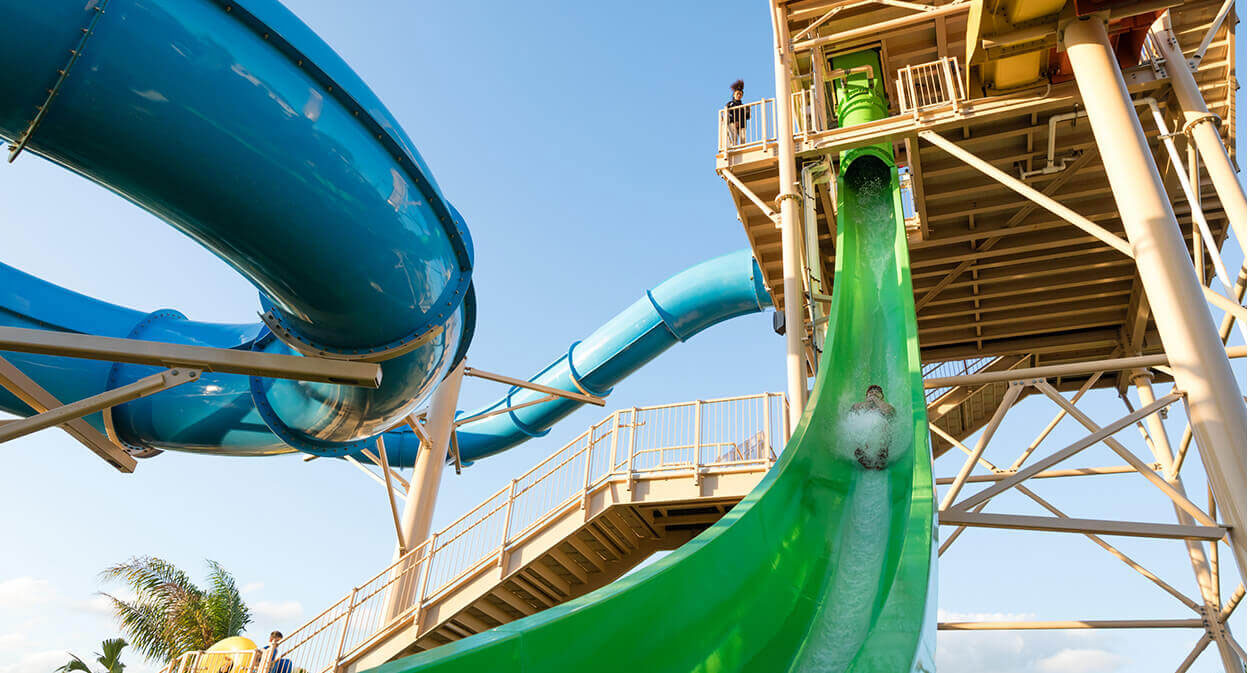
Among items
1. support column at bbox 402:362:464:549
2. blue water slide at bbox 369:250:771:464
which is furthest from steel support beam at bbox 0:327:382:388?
blue water slide at bbox 369:250:771:464

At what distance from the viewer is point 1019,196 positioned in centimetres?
845

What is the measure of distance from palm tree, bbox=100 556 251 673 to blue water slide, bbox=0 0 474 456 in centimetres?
1530

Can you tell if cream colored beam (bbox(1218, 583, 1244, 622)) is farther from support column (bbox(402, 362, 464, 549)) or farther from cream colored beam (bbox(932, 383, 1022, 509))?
support column (bbox(402, 362, 464, 549))

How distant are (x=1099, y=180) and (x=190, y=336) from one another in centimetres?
995

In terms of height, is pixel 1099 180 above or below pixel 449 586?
above

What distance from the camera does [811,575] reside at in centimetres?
496

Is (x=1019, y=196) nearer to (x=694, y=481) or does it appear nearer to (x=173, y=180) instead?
(x=694, y=481)

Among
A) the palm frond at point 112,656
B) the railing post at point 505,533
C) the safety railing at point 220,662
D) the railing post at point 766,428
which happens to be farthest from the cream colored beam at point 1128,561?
the palm frond at point 112,656

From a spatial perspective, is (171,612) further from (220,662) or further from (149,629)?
(220,662)

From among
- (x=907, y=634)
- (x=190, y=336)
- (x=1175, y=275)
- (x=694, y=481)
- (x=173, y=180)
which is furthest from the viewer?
(x=694, y=481)

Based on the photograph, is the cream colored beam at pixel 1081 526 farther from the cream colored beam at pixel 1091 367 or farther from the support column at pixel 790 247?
the support column at pixel 790 247

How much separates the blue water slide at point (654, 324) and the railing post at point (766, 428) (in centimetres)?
260

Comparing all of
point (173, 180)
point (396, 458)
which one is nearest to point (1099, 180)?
point (173, 180)

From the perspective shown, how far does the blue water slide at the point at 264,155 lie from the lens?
389 cm
